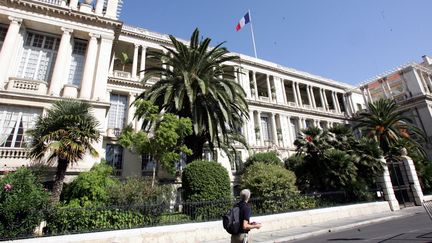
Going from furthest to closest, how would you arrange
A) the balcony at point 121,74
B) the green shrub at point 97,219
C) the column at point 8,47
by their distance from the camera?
the balcony at point 121,74, the column at point 8,47, the green shrub at point 97,219

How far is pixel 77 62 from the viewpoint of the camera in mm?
19547

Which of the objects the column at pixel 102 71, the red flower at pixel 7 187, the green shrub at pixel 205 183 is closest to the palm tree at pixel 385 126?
the green shrub at pixel 205 183

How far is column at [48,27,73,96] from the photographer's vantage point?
665 inches

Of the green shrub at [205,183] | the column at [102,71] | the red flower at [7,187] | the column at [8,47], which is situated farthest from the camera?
the column at [102,71]

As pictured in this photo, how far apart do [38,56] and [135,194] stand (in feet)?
46.8

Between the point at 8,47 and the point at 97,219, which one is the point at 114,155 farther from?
the point at 97,219

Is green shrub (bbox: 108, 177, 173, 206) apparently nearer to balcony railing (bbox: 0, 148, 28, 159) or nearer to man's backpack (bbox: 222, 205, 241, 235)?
balcony railing (bbox: 0, 148, 28, 159)

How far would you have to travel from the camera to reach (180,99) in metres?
16.3

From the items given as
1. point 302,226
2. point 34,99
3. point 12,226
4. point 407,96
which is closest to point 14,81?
point 34,99

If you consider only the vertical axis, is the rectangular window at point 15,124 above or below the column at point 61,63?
below

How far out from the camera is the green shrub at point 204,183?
44.3 feet

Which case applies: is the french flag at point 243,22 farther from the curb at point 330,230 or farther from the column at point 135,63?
the curb at point 330,230

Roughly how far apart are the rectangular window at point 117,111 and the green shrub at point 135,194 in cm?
1342

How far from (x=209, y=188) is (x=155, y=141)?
4.10 m
